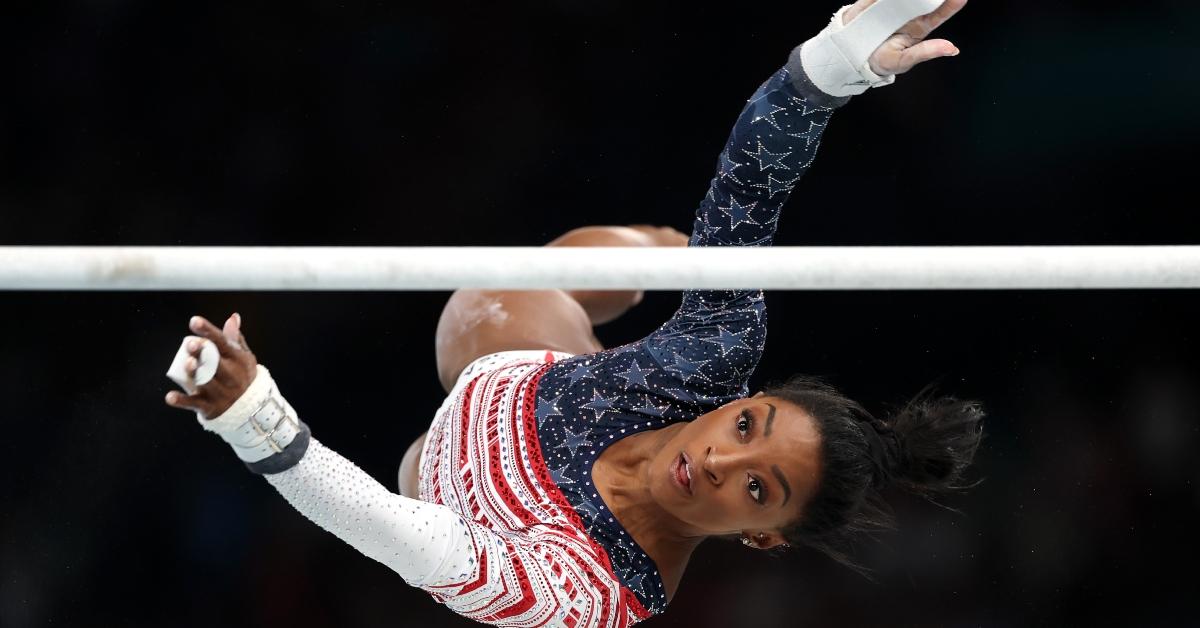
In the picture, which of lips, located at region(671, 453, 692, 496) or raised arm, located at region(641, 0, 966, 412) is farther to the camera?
lips, located at region(671, 453, 692, 496)

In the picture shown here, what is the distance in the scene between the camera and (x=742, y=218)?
1.27 meters

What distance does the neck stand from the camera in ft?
4.22

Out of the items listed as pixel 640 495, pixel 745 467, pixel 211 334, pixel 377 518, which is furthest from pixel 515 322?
pixel 211 334

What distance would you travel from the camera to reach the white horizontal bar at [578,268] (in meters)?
0.88

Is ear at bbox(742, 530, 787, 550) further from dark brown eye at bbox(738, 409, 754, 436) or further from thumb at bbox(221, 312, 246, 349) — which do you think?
thumb at bbox(221, 312, 246, 349)

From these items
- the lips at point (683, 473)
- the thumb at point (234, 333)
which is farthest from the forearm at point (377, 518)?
the lips at point (683, 473)

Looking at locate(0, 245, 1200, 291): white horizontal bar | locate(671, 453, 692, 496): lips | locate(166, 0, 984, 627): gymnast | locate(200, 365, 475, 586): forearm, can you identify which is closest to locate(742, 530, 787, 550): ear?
locate(166, 0, 984, 627): gymnast

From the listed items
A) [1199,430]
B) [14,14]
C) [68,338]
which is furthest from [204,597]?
[1199,430]

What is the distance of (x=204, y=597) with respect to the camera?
6.11ft

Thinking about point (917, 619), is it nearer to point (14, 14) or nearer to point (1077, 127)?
point (1077, 127)

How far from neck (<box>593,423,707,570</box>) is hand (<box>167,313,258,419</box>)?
46 centimetres

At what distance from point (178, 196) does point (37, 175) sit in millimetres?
223

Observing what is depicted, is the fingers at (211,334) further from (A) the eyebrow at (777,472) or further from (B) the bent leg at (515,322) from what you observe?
(B) the bent leg at (515,322)

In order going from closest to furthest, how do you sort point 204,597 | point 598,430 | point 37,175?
point 598,430 < point 204,597 < point 37,175
